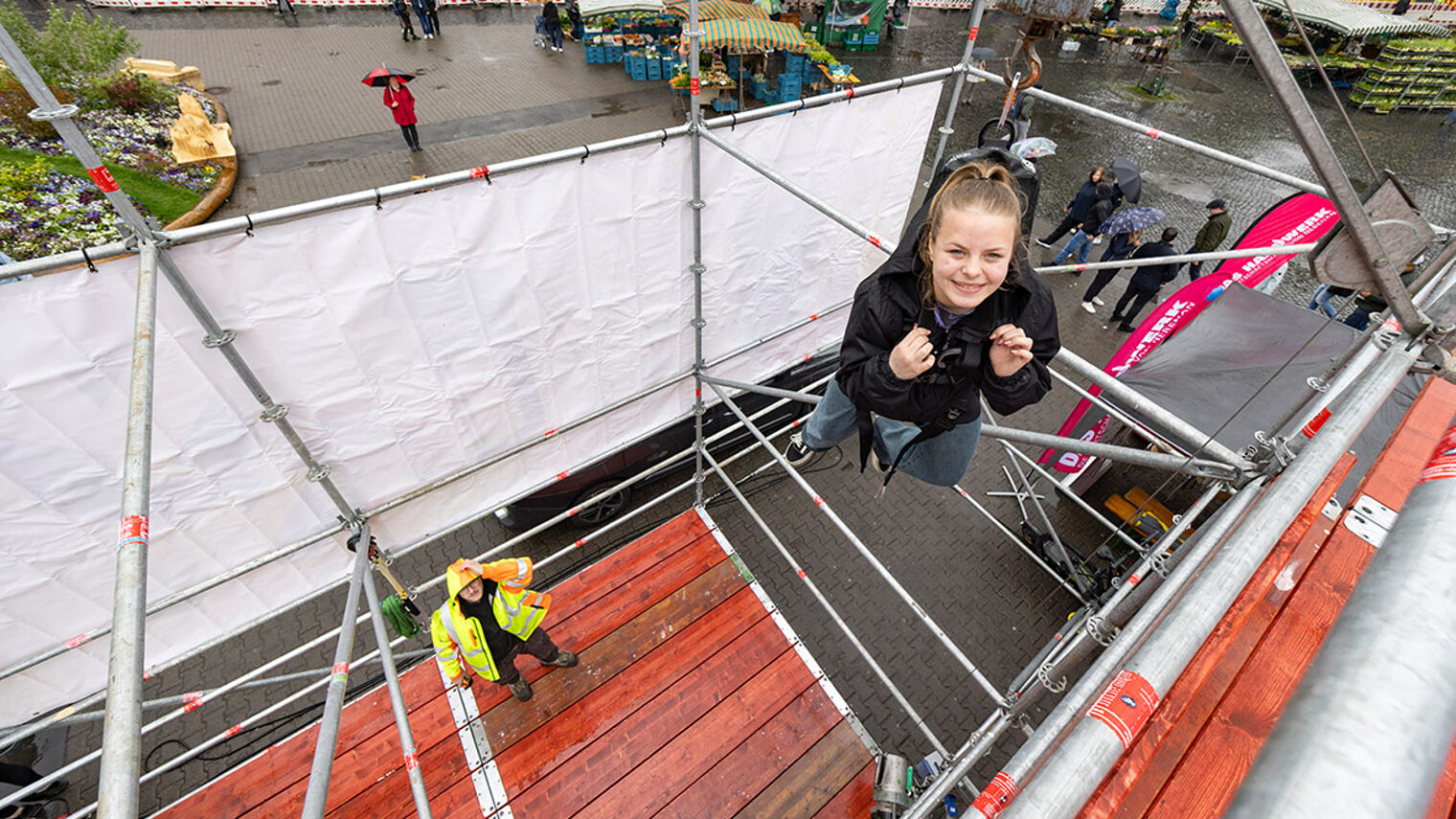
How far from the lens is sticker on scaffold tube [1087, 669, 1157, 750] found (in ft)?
4.60

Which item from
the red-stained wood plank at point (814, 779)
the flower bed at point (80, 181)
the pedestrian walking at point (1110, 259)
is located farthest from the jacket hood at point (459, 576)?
the pedestrian walking at point (1110, 259)

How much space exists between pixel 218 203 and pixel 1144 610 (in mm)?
17302

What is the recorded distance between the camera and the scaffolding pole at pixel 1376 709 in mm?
795

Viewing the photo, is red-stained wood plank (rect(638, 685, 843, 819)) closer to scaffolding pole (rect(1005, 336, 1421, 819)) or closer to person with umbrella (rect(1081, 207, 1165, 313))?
scaffolding pole (rect(1005, 336, 1421, 819))

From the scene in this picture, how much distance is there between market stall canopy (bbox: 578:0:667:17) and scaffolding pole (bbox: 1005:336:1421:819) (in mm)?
19856

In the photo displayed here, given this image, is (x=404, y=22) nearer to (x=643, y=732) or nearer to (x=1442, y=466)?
(x=643, y=732)

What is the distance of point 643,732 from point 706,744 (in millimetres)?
575

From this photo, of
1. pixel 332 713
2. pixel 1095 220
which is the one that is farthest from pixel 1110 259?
pixel 332 713

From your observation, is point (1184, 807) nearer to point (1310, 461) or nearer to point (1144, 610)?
point (1144, 610)

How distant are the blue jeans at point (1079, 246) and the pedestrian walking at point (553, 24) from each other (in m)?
19.6

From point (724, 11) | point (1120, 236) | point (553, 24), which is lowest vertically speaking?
point (1120, 236)

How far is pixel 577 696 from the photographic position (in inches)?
211

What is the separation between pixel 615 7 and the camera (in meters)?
17.6

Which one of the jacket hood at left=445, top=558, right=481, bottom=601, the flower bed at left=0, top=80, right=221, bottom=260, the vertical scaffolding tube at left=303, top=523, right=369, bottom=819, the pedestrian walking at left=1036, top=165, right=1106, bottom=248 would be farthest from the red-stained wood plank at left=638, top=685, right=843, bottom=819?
the flower bed at left=0, top=80, right=221, bottom=260
